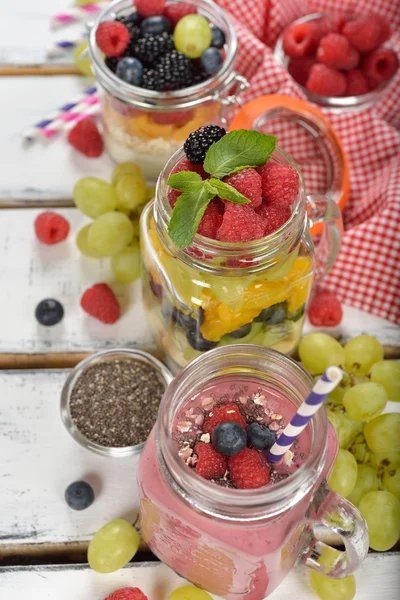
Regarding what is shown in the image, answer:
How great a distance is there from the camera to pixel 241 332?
1128 mm

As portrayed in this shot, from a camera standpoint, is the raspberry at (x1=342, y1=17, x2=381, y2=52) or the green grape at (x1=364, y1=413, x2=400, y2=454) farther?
the raspberry at (x1=342, y1=17, x2=381, y2=52)

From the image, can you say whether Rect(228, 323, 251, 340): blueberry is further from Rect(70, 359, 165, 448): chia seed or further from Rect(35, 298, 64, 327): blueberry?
Rect(35, 298, 64, 327): blueberry

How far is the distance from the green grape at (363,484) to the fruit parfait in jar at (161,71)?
0.61 meters

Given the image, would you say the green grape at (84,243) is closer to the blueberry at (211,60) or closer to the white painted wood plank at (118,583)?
the blueberry at (211,60)

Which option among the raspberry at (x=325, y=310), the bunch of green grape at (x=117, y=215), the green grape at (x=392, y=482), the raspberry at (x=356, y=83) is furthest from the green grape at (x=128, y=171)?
the green grape at (x=392, y=482)

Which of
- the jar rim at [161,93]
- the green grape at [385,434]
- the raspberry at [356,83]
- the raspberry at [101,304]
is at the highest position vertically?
the jar rim at [161,93]

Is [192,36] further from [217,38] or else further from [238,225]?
[238,225]

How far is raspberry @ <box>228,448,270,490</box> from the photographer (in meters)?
0.93

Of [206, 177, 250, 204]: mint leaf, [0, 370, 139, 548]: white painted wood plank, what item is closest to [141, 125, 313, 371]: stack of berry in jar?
[206, 177, 250, 204]: mint leaf

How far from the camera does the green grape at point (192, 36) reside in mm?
1349

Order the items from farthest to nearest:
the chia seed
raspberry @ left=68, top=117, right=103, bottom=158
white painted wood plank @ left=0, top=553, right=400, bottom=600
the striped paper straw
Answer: raspberry @ left=68, top=117, right=103, bottom=158
the chia seed
white painted wood plank @ left=0, top=553, right=400, bottom=600
the striped paper straw

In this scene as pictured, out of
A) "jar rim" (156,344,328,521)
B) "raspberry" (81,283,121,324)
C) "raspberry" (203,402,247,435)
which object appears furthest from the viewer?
"raspberry" (81,283,121,324)

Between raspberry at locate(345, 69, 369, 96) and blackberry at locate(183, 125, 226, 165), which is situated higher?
blackberry at locate(183, 125, 226, 165)

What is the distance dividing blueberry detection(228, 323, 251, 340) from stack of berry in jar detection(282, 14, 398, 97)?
0.61m
